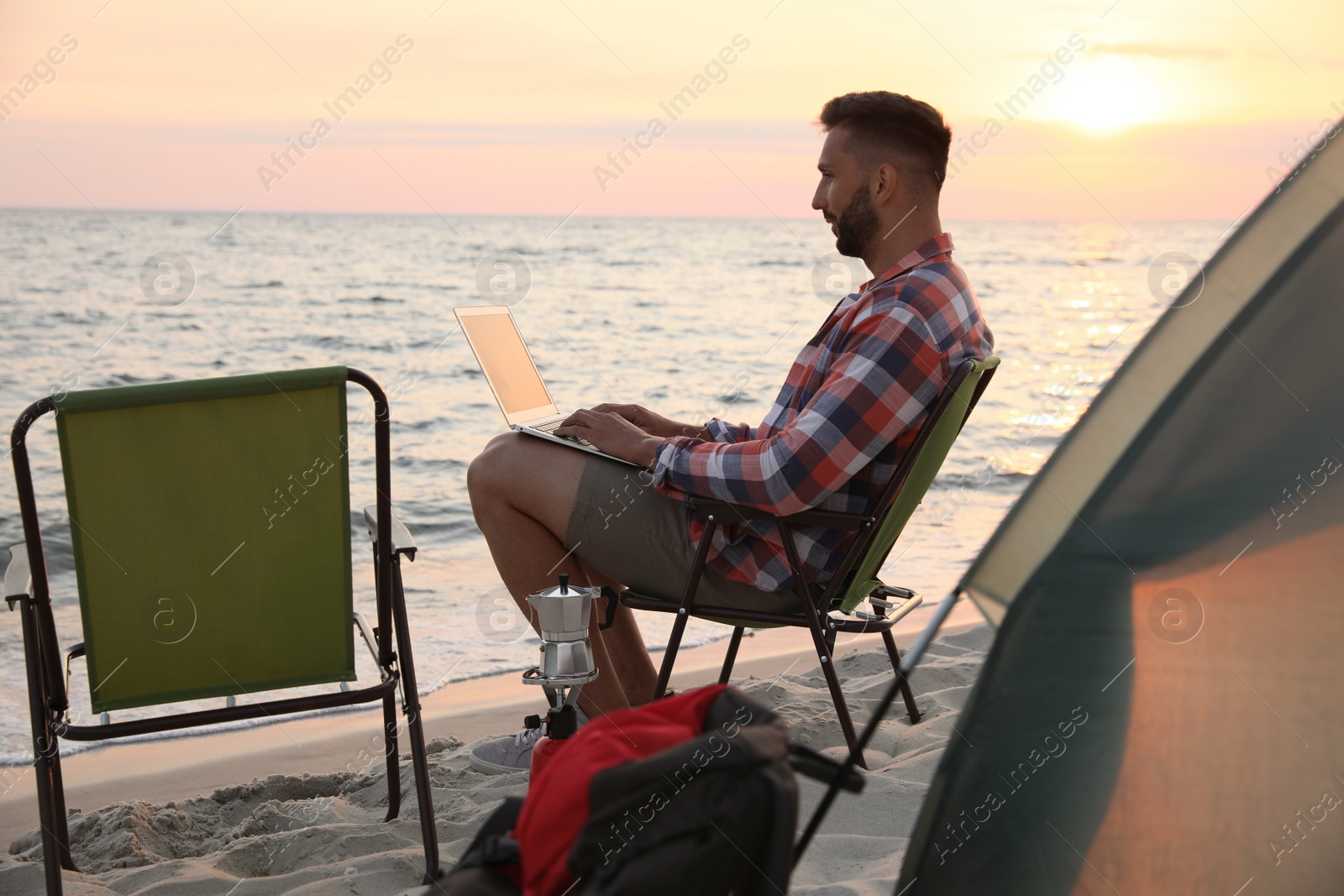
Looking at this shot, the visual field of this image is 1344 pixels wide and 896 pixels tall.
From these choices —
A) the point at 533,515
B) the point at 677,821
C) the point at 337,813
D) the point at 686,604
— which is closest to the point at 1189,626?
the point at 677,821

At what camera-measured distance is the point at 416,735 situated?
7.32 ft

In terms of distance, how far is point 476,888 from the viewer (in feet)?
3.98

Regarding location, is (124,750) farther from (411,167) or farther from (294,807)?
(411,167)

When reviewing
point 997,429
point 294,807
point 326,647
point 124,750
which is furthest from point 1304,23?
point 997,429

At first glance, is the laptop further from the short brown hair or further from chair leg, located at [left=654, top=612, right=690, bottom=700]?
the short brown hair

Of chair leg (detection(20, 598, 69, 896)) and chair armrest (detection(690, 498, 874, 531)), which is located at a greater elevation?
chair armrest (detection(690, 498, 874, 531))

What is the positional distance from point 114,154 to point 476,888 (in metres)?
29.2

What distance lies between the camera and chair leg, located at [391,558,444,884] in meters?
2.17

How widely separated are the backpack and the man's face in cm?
177

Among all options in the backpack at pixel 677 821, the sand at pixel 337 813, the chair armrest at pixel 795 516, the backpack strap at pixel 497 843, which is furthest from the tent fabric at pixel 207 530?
the backpack at pixel 677 821

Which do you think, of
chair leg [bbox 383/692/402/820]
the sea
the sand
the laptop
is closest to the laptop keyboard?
the laptop

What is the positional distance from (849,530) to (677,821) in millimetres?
1412

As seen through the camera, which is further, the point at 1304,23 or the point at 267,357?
the point at 267,357

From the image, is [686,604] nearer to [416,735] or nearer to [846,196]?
[416,735]
